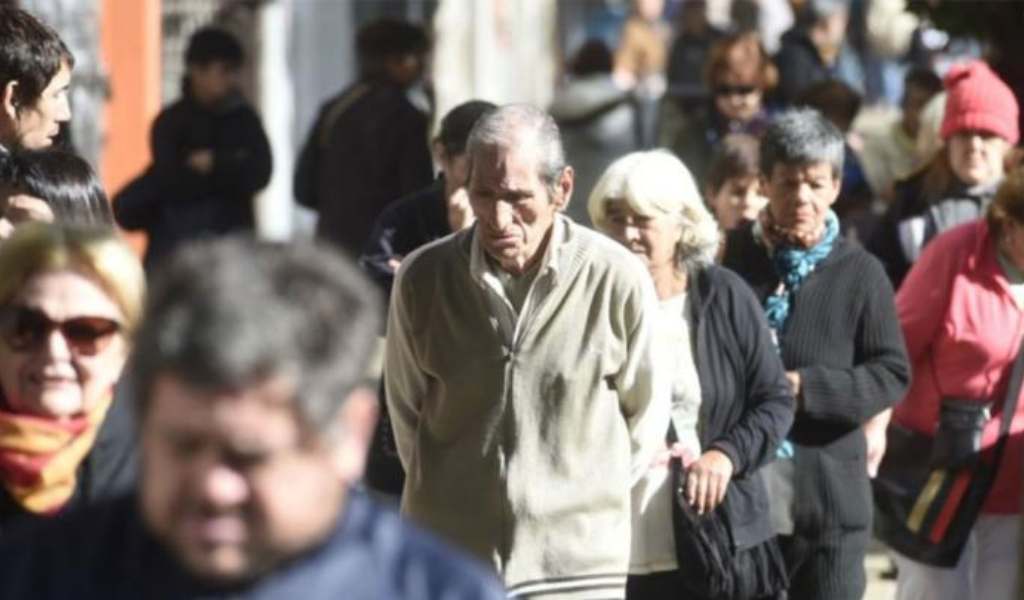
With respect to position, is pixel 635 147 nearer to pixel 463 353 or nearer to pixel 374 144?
pixel 374 144

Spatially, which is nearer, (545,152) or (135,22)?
(545,152)

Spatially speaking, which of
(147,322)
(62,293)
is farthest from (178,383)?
(62,293)

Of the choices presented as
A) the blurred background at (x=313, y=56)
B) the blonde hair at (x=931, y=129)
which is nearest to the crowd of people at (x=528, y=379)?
the blonde hair at (x=931, y=129)

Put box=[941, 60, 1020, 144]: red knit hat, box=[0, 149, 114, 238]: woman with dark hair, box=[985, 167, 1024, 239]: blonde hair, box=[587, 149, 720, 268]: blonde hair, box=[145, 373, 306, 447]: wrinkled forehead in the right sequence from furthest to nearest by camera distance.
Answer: box=[941, 60, 1020, 144]: red knit hat < box=[985, 167, 1024, 239]: blonde hair < box=[587, 149, 720, 268]: blonde hair < box=[0, 149, 114, 238]: woman with dark hair < box=[145, 373, 306, 447]: wrinkled forehead

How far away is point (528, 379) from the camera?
25.8 feet

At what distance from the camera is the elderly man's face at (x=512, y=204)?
26.0 ft

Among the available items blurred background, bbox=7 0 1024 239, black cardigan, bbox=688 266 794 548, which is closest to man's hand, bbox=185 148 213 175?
blurred background, bbox=7 0 1024 239

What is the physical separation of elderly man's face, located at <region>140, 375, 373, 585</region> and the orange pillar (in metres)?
17.6

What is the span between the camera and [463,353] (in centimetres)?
793

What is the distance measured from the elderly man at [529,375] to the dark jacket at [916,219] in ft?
12.6

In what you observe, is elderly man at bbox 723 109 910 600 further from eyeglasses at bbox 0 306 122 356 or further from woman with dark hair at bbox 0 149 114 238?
eyeglasses at bbox 0 306 122 356

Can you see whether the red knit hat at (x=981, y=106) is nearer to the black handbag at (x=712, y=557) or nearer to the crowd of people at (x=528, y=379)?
the crowd of people at (x=528, y=379)

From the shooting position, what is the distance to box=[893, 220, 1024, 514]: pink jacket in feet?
32.7

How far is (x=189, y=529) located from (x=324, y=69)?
70.1ft
